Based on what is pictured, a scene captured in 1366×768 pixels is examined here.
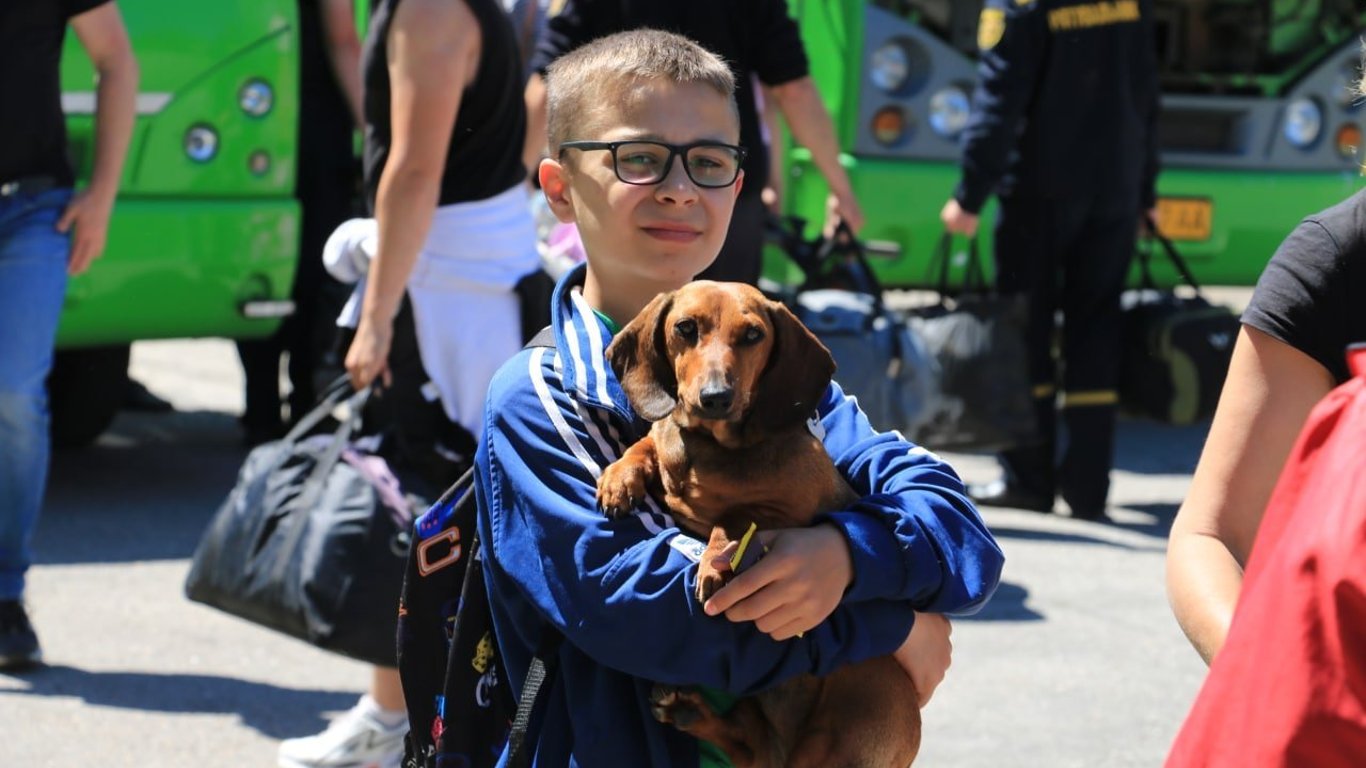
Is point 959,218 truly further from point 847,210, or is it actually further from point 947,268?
point 947,268

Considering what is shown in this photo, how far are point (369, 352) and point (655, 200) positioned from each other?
187 centimetres

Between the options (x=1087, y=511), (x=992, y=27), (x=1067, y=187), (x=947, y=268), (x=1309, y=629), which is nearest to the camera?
(x=1309, y=629)

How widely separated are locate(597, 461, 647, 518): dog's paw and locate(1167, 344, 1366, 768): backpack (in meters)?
0.70

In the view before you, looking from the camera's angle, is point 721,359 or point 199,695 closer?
point 721,359

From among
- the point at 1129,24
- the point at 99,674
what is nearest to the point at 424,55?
the point at 99,674

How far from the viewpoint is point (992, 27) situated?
661cm

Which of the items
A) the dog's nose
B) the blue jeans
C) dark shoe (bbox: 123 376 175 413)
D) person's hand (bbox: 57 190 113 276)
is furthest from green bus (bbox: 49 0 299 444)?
the dog's nose

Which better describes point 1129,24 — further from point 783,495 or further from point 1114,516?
point 783,495

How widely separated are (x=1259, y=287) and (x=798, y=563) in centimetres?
57

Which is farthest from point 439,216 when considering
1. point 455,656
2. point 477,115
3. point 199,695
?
point 455,656

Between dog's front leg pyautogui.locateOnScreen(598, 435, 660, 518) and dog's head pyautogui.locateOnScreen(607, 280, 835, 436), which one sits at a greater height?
dog's head pyautogui.locateOnScreen(607, 280, 835, 436)

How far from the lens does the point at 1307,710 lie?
123cm

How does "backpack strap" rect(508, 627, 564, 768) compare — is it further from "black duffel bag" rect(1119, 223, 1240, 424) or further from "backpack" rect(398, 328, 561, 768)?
"black duffel bag" rect(1119, 223, 1240, 424)

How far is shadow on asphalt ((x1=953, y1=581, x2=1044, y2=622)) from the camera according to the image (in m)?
5.56
